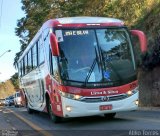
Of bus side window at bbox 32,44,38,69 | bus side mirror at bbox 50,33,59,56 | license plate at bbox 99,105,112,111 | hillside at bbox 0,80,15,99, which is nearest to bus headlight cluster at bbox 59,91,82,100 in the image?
license plate at bbox 99,105,112,111

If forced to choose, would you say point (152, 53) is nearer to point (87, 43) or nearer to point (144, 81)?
point (144, 81)

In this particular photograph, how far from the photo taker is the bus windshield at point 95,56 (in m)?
15.1

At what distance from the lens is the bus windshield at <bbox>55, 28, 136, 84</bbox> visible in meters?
15.1

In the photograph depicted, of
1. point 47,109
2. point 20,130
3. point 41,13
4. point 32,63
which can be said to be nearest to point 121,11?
point 41,13

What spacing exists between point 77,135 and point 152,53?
1661 centimetres

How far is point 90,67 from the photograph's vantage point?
15164mm

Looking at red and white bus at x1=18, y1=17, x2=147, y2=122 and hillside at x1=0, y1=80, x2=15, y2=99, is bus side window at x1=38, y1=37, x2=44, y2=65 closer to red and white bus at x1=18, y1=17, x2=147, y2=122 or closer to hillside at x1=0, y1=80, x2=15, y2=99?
red and white bus at x1=18, y1=17, x2=147, y2=122

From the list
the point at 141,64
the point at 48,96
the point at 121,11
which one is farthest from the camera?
the point at 121,11

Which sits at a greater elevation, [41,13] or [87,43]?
[41,13]

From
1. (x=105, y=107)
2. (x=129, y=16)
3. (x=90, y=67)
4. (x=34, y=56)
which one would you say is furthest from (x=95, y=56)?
(x=129, y=16)

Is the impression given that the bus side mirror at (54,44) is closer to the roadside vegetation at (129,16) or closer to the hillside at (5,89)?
the roadside vegetation at (129,16)

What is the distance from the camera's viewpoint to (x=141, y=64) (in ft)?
101

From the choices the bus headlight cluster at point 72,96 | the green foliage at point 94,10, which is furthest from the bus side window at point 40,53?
the green foliage at point 94,10

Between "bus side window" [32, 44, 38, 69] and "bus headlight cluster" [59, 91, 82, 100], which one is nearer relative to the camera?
"bus headlight cluster" [59, 91, 82, 100]
